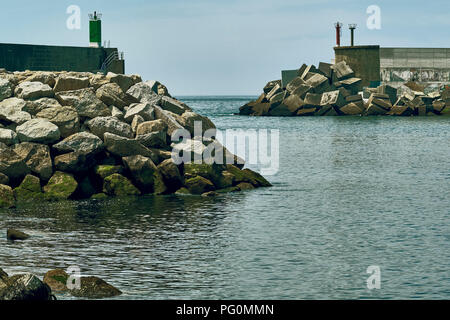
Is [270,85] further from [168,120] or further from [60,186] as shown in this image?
[60,186]

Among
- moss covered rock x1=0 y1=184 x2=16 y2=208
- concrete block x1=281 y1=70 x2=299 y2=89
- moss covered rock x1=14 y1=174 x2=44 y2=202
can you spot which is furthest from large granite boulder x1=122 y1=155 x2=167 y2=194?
concrete block x1=281 y1=70 x2=299 y2=89

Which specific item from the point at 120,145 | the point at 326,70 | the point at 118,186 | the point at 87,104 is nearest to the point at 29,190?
the point at 118,186

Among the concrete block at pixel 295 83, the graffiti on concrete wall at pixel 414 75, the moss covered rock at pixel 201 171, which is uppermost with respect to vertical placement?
the graffiti on concrete wall at pixel 414 75

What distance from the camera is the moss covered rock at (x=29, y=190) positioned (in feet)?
59.0

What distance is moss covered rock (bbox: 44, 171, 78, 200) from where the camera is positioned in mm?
18234

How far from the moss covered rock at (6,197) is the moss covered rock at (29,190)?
21.0 inches

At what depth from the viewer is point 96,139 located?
62.1 feet

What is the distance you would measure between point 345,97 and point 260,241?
60241mm

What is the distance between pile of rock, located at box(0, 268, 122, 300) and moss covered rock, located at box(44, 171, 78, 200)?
313 inches

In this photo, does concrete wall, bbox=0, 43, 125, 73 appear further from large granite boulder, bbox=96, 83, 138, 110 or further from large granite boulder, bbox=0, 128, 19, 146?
large granite boulder, bbox=0, 128, 19, 146

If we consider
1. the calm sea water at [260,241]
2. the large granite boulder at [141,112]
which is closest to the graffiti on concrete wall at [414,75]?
the calm sea water at [260,241]

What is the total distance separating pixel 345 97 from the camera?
72688mm

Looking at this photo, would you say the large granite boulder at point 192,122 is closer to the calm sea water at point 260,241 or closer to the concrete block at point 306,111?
the calm sea water at point 260,241

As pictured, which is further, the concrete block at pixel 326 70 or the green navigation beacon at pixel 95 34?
the concrete block at pixel 326 70
